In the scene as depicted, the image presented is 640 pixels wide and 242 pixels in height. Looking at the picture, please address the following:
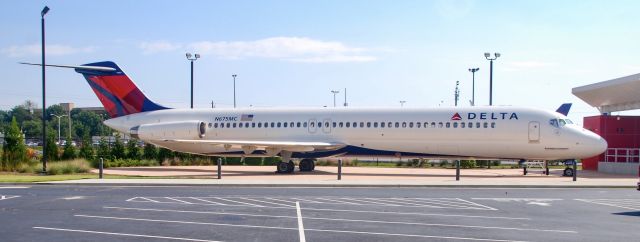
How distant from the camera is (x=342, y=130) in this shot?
30.6 meters

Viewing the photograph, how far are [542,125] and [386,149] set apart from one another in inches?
260

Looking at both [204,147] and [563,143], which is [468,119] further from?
[204,147]

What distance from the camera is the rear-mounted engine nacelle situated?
33594 millimetres

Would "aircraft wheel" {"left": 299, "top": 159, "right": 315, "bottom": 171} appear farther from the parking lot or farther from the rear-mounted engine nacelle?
the parking lot

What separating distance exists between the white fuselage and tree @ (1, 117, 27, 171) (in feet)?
19.2

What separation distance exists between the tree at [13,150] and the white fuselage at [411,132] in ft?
19.2

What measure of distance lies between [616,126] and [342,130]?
535 inches

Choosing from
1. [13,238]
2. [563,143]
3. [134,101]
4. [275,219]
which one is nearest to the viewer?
[13,238]

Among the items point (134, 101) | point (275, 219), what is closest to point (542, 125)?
point (275, 219)

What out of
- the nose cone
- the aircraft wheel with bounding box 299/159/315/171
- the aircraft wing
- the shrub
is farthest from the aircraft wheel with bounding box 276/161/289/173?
the nose cone

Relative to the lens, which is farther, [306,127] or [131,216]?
[306,127]

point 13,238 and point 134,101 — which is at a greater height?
point 134,101

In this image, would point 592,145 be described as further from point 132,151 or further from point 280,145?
point 132,151

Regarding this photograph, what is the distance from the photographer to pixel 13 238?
10453 millimetres
